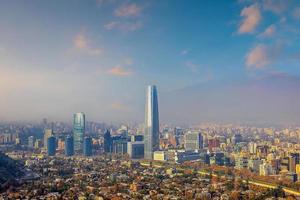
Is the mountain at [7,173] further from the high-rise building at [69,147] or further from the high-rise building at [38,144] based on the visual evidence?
the high-rise building at [38,144]

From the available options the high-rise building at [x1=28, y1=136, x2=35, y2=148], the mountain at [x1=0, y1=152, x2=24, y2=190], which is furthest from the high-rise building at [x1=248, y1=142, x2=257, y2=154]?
the high-rise building at [x1=28, y1=136, x2=35, y2=148]

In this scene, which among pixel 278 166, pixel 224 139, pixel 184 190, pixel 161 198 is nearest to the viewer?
pixel 161 198

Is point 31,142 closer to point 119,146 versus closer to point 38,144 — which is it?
point 38,144

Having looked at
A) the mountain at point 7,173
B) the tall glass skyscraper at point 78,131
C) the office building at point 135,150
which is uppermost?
the tall glass skyscraper at point 78,131

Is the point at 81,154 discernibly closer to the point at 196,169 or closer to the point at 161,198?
the point at 196,169

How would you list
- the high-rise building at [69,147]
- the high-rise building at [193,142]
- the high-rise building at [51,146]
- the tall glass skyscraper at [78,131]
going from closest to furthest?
the high-rise building at [51,146] < the high-rise building at [69,147] < the high-rise building at [193,142] < the tall glass skyscraper at [78,131]

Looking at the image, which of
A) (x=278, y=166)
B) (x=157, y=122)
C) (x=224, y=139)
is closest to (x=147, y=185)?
(x=278, y=166)

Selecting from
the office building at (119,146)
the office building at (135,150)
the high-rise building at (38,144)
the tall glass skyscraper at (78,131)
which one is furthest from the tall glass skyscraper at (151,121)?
the high-rise building at (38,144)

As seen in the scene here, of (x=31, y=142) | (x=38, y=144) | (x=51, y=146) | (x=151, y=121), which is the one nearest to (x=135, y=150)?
(x=151, y=121)
